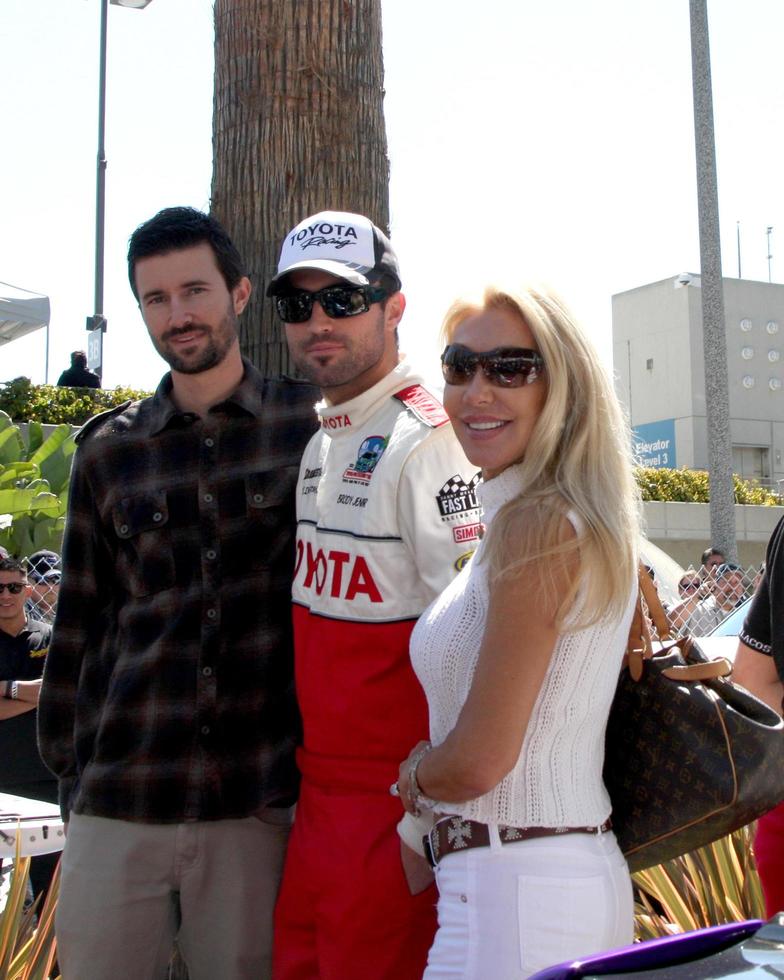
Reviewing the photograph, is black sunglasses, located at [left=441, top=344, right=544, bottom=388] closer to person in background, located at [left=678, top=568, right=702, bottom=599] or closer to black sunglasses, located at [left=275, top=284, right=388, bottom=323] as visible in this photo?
black sunglasses, located at [left=275, top=284, right=388, bottom=323]

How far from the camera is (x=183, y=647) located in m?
2.70

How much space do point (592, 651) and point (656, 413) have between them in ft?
128

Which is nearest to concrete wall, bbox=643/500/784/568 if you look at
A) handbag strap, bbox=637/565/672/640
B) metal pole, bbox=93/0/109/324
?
metal pole, bbox=93/0/109/324

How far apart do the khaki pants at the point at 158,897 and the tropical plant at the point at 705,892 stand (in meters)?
1.66

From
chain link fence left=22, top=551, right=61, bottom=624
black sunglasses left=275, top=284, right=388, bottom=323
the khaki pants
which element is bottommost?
the khaki pants

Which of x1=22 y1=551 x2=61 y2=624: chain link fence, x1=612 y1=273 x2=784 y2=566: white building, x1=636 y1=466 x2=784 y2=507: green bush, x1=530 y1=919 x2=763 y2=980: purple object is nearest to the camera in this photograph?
x1=530 y1=919 x2=763 y2=980: purple object

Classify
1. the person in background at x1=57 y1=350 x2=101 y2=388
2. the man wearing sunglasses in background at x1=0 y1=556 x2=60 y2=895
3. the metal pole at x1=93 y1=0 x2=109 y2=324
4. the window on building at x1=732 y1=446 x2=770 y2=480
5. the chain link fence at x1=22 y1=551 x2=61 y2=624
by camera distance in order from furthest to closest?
the window on building at x1=732 y1=446 x2=770 y2=480 → the metal pole at x1=93 y1=0 x2=109 y2=324 → the person in background at x1=57 y1=350 x2=101 y2=388 → the chain link fence at x1=22 y1=551 x2=61 y2=624 → the man wearing sunglasses in background at x1=0 y1=556 x2=60 y2=895

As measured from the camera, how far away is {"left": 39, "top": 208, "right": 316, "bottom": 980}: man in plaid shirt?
2648 millimetres

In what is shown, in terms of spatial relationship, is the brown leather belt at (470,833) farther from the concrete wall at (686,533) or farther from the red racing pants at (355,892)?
the concrete wall at (686,533)

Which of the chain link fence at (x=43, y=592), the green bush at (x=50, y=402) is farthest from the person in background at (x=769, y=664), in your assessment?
the green bush at (x=50, y=402)

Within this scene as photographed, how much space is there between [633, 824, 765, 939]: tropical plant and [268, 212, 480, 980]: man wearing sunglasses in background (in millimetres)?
1738

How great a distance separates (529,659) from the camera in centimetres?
191

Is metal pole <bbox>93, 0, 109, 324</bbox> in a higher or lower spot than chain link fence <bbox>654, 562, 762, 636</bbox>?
higher

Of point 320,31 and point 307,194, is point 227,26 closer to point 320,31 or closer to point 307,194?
point 320,31
